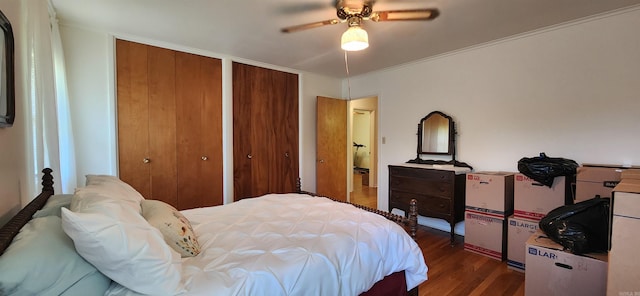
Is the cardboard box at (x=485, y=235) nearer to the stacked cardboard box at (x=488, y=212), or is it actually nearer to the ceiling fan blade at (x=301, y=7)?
the stacked cardboard box at (x=488, y=212)

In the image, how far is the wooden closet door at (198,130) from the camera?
3.10 m

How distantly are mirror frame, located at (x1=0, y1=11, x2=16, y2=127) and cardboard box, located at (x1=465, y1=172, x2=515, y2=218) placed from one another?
339 cm

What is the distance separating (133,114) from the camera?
2816mm

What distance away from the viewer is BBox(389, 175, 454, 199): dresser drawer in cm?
299

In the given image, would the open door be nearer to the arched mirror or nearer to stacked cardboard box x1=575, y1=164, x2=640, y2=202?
the arched mirror

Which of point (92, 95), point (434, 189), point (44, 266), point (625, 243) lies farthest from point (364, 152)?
point (44, 266)

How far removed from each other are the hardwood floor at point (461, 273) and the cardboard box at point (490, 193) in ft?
1.56

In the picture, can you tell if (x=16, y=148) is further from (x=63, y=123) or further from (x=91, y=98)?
(x=91, y=98)

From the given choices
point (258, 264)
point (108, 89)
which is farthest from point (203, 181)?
point (258, 264)

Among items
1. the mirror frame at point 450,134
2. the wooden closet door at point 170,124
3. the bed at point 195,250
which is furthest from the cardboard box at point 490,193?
the wooden closet door at point 170,124

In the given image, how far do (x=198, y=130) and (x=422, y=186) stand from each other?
108 inches

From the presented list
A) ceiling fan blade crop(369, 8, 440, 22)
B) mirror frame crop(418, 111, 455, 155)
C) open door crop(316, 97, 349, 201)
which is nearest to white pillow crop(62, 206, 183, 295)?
ceiling fan blade crop(369, 8, 440, 22)

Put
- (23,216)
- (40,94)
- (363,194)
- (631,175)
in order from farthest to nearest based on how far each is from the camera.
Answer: (363,194) → (631,175) → (40,94) → (23,216)

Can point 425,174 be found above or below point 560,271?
above
